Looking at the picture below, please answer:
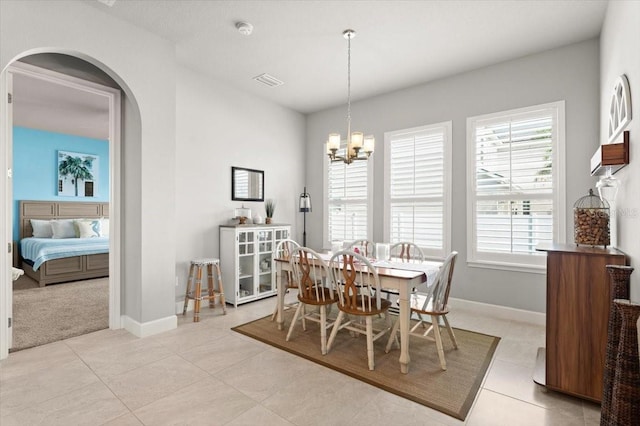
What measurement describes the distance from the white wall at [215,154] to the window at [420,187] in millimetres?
1807

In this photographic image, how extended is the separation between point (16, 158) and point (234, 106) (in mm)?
5209

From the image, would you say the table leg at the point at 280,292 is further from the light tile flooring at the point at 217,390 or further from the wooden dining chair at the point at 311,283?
the light tile flooring at the point at 217,390

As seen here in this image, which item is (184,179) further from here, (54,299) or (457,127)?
(457,127)

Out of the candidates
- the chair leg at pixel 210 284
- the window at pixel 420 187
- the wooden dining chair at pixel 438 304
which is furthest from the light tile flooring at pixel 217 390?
the window at pixel 420 187

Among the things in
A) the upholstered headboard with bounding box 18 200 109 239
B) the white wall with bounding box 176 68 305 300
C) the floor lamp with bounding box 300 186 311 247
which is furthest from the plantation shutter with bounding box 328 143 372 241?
the upholstered headboard with bounding box 18 200 109 239

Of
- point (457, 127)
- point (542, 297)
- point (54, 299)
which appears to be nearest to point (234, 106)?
point (457, 127)

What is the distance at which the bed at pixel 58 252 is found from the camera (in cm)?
539

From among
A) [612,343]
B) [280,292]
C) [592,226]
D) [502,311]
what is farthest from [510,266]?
[280,292]

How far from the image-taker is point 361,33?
3209mm

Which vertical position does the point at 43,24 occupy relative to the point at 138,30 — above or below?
below

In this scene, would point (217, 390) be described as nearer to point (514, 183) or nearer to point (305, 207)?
point (305, 207)

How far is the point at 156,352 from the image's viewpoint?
2.80 metres

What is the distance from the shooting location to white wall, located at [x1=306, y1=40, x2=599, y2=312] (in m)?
3.32

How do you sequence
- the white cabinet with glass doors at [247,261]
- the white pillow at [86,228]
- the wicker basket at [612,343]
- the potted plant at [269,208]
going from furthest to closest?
the white pillow at [86,228] → the potted plant at [269,208] → the white cabinet with glass doors at [247,261] → the wicker basket at [612,343]
